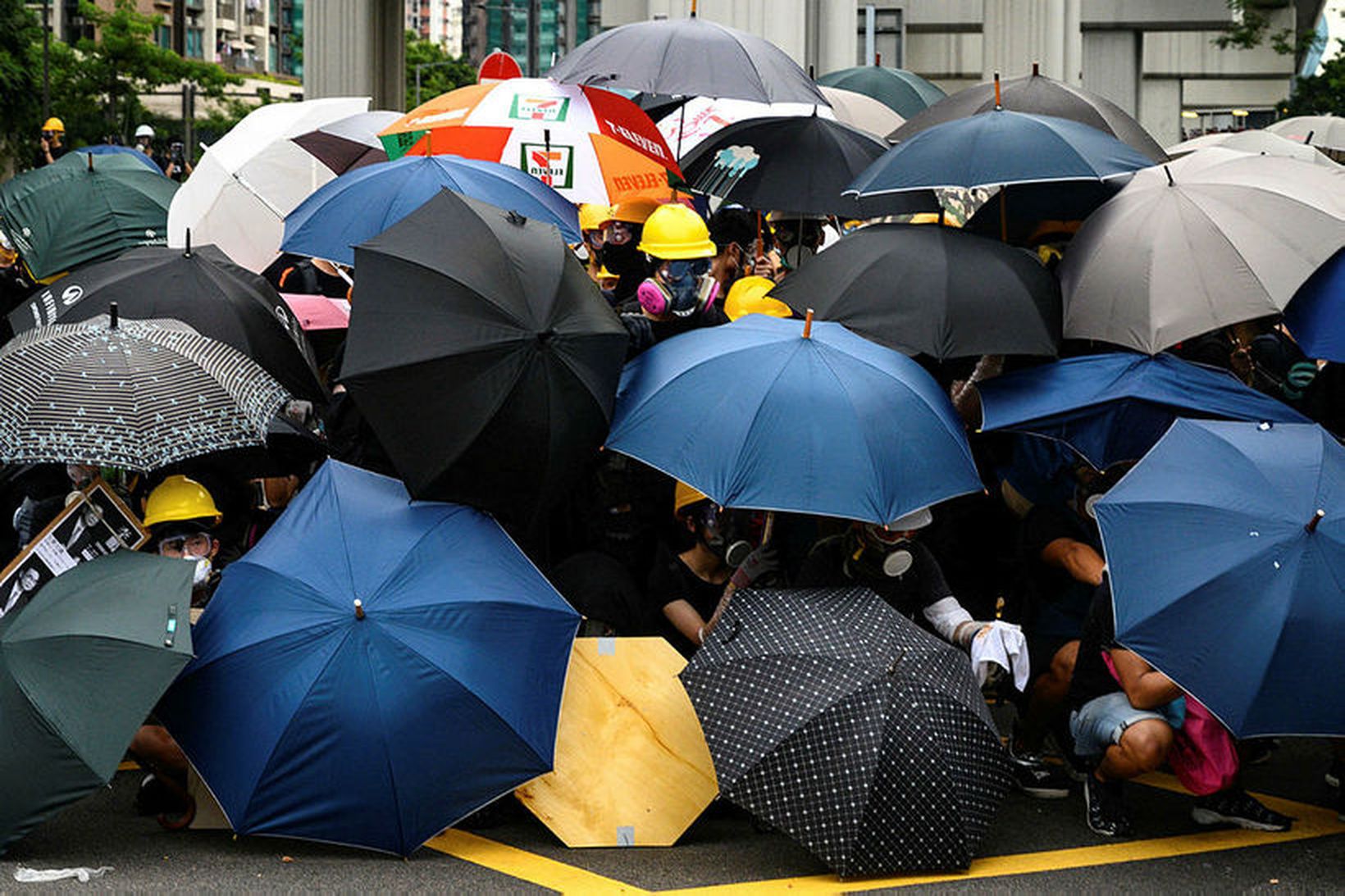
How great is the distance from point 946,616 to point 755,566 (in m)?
0.81

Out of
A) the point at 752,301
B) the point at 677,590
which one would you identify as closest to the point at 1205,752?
the point at 677,590

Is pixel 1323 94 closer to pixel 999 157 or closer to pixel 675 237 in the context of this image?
pixel 999 157

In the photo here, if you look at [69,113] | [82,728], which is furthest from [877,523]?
[69,113]

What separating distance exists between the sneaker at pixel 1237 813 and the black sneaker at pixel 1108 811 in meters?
0.32

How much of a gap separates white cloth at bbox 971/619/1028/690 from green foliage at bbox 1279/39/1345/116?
23.9m

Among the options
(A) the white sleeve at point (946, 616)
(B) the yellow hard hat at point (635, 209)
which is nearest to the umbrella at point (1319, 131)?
(B) the yellow hard hat at point (635, 209)

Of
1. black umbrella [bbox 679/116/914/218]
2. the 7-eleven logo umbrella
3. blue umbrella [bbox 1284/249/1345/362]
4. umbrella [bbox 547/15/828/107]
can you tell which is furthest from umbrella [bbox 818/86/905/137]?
blue umbrella [bbox 1284/249/1345/362]

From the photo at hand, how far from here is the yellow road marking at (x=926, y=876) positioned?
6.52 m

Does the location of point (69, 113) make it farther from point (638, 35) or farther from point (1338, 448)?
point (1338, 448)

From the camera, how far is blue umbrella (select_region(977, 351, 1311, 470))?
300 inches

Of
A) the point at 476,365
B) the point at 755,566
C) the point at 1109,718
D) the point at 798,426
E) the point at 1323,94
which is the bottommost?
the point at 1109,718

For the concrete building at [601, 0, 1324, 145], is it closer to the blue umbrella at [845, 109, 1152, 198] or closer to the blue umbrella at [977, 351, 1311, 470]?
the blue umbrella at [845, 109, 1152, 198]

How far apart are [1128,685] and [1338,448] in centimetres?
115

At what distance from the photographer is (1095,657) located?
7254 mm
